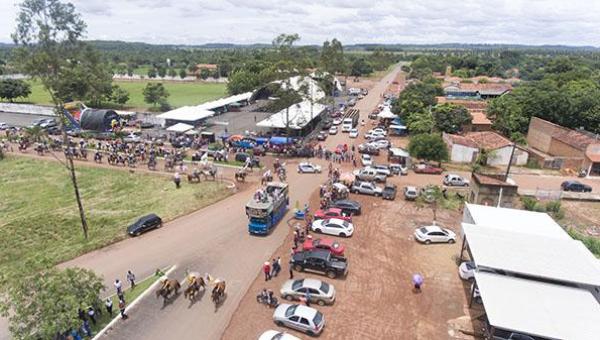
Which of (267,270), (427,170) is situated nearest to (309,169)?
(427,170)

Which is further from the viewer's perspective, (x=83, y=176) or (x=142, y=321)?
(x=83, y=176)

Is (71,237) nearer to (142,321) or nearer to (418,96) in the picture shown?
(142,321)

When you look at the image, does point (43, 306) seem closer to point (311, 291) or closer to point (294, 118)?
point (311, 291)

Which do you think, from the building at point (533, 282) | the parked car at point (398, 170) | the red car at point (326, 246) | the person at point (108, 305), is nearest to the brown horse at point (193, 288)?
the person at point (108, 305)

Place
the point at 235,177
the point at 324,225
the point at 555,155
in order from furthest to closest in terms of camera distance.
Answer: the point at 555,155, the point at 235,177, the point at 324,225

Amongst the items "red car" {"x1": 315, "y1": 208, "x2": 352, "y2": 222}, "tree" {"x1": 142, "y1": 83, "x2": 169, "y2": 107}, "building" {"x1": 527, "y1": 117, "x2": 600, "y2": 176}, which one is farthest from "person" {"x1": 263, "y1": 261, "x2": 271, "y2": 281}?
"tree" {"x1": 142, "y1": 83, "x2": 169, "y2": 107}

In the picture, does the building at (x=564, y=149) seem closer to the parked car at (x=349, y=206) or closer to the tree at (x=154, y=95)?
the parked car at (x=349, y=206)

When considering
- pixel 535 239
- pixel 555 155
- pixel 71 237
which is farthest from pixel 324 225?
pixel 555 155
